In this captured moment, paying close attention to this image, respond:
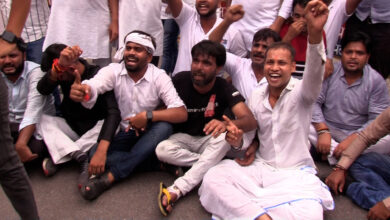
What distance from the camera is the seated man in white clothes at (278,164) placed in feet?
7.39

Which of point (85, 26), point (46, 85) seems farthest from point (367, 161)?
point (85, 26)

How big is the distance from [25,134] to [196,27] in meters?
2.09

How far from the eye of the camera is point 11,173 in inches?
68.7

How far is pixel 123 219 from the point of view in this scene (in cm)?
248

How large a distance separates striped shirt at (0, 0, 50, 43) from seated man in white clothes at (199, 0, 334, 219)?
2.49 m

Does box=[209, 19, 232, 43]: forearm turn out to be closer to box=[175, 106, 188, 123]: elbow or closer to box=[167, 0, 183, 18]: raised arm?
box=[167, 0, 183, 18]: raised arm

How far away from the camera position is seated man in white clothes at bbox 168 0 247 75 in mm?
3686

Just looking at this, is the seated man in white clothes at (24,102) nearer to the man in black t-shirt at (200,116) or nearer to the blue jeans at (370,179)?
the man in black t-shirt at (200,116)

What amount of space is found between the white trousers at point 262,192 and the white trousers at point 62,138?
1.21 meters

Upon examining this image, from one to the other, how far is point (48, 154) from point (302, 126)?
91.5 inches

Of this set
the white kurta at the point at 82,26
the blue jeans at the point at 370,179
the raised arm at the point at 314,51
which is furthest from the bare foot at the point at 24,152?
the blue jeans at the point at 370,179

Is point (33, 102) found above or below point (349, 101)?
below

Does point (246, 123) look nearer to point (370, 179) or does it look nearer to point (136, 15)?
point (370, 179)

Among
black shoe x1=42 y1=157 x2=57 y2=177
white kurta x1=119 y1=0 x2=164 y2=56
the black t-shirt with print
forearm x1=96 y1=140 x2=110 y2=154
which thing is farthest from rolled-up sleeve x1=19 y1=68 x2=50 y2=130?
the black t-shirt with print
